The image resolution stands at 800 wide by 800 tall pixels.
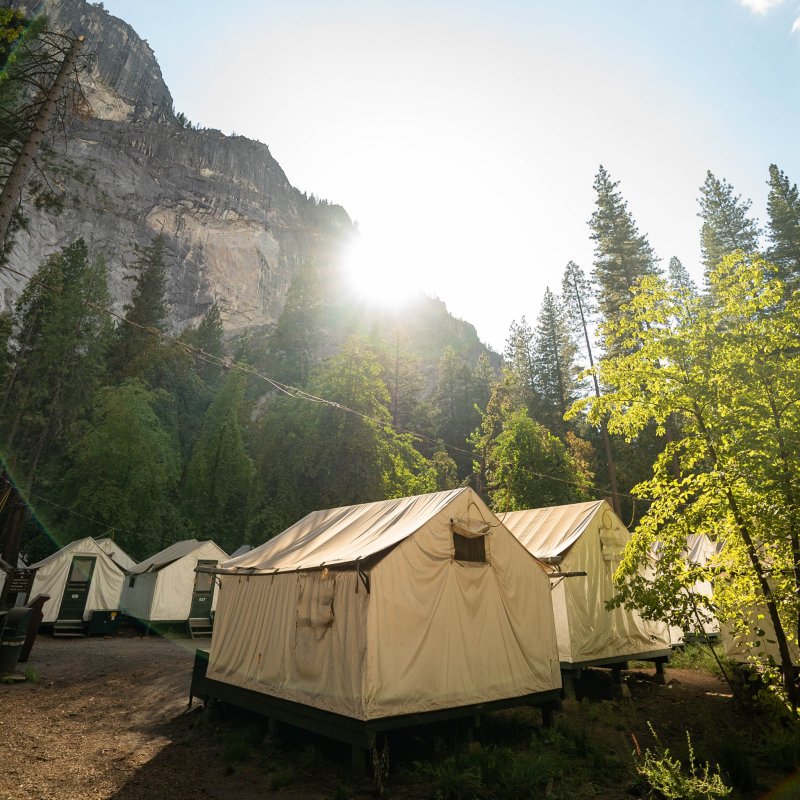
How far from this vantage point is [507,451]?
2572 cm

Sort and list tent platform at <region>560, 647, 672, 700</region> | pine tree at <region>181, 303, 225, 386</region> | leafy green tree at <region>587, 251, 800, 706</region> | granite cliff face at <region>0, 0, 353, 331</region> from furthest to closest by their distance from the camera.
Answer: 1. granite cliff face at <region>0, 0, 353, 331</region>
2. pine tree at <region>181, 303, 225, 386</region>
3. tent platform at <region>560, 647, 672, 700</region>
4. leafy green tree at <region>587, 251, 800, 706</region>

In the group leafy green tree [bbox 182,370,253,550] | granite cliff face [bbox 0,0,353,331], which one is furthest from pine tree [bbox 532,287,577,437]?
granite cliff face [bbox 0,0,353,331]

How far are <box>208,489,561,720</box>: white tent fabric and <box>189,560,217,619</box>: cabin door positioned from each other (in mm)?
14804

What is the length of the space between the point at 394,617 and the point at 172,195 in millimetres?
65456

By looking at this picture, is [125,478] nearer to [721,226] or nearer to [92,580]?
[92,580]

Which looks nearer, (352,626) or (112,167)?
(352,626)

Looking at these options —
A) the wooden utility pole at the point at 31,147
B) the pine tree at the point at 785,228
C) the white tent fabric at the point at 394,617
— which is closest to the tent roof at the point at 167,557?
the white tent fabric at the point at 394,617

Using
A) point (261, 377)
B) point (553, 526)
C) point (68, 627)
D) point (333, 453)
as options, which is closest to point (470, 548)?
point (553, 526)

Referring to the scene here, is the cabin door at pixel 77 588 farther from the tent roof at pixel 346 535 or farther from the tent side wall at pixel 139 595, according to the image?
the tent roof at pixel 346 535

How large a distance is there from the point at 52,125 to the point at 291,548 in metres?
9.98

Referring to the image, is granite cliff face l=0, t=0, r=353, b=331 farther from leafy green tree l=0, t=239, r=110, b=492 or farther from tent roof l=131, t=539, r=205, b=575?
tent roof l=131, t=539, r=205, b=575

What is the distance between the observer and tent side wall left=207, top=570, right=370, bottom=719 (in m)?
6.04

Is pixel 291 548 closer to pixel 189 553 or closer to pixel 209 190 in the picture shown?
pixel 189 553

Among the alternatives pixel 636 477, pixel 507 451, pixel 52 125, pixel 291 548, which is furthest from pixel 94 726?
pixel 636 477
